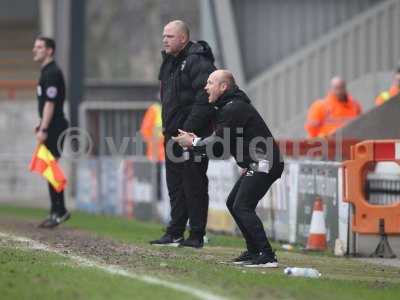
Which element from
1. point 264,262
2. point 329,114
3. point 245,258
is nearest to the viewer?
point 264,262

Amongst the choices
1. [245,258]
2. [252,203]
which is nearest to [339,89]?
[245,258]

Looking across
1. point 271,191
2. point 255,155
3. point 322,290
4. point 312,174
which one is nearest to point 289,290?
point 322,290

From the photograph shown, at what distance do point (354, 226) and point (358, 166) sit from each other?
62 cm

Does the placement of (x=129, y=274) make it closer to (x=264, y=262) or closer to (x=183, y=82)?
(x=264, y=262)

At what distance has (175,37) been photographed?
13000 mm

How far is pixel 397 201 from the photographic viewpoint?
45.3 feet

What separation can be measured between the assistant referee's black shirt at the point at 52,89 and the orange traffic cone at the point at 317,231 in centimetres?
340

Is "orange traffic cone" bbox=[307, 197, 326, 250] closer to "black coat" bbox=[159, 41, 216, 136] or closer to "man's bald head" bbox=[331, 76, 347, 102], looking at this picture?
"black coat" bbox=[159, 41, 216, 136]

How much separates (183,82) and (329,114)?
6739 mm

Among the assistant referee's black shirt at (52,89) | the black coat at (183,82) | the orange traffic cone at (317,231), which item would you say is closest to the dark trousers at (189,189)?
the black coat at (183,82)

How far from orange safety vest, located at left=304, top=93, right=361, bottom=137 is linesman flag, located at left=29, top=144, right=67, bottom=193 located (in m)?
4.70

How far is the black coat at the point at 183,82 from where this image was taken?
12.8 meters

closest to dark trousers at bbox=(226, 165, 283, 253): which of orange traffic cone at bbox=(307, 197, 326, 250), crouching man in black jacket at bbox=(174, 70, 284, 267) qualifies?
crouching man in black jacket at bbox=(174, 70, 284, 267)

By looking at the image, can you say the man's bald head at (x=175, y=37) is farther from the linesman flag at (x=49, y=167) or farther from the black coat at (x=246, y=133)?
the linesman flag at (x=49, y=167)
